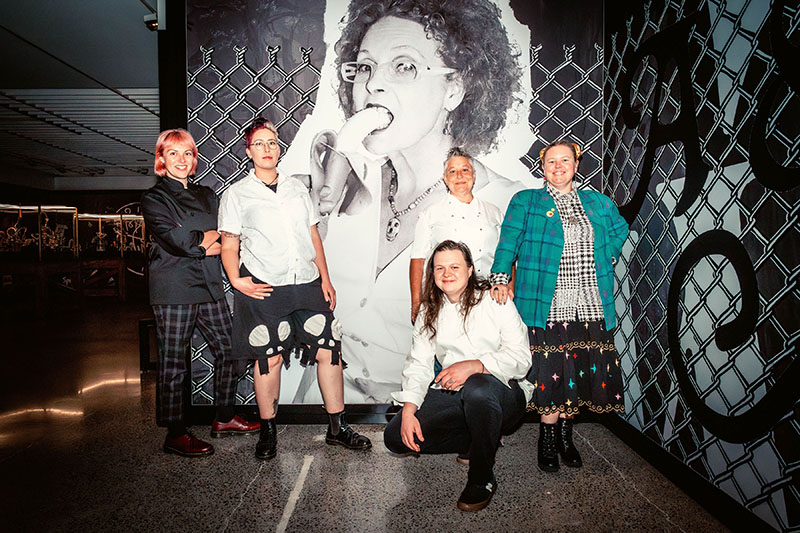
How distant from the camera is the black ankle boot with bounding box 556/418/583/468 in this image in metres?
2.30

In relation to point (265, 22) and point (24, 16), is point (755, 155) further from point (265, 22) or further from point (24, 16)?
point (24, 16)

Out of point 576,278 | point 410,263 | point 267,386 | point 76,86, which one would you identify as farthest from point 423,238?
point 76,86

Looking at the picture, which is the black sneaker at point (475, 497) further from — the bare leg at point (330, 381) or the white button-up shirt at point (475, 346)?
the bare leg at point (330, 381)

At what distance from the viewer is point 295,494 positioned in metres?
2.05

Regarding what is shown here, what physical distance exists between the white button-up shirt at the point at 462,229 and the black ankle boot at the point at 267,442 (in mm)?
1118

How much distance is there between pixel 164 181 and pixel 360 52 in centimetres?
132

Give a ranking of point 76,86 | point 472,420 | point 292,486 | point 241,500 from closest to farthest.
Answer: point 472,420
point 241,500
point 292,486
point 76,86

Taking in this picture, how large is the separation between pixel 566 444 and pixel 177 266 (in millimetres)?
2075

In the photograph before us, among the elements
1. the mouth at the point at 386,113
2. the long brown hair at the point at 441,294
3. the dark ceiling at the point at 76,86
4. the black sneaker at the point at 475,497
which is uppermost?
the dark ceiling at the point at 76,86

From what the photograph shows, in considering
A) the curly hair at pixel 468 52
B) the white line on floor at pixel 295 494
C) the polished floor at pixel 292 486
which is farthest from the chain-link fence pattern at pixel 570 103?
the white line on floor at pixel 295 494

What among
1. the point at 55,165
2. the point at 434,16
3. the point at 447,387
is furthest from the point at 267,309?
the point at 55,165

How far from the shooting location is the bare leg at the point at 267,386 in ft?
8.08

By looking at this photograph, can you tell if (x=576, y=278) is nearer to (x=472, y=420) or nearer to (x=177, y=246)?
(x=472, y=420)

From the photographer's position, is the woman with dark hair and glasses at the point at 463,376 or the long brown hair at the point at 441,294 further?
the long brown hair at the point at 441,294
